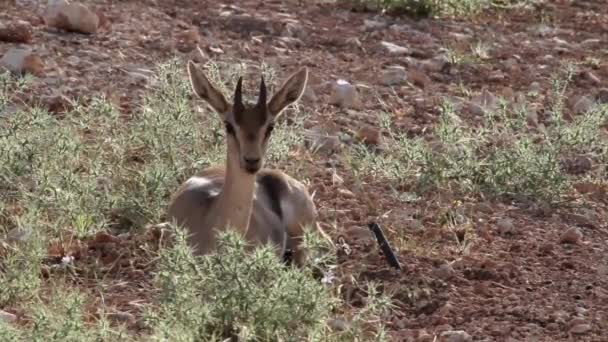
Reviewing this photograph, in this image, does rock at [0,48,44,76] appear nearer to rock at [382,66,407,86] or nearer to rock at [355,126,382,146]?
rock at [355,126,382,146]

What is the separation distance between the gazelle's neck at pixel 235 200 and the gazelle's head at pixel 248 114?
88 mm

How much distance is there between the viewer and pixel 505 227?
866 centimetres

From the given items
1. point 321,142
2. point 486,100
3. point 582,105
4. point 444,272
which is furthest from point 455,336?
point 582,105

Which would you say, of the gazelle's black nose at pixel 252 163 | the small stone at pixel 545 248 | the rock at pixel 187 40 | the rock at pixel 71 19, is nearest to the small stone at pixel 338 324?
the gazelle's black nose at pixel 252 163

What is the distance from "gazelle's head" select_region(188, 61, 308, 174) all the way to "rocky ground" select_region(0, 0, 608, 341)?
2.40ft

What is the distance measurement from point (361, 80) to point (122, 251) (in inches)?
162

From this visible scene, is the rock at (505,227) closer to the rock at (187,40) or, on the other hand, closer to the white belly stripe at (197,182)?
the white belly stripe at (197,182)

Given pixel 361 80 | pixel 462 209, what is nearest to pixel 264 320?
pixel 462 209

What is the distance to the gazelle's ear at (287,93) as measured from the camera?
803 centimetres

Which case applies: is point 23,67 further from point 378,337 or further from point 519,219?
point 378,337

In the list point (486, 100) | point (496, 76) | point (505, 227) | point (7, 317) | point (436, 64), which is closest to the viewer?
point (7, 317)

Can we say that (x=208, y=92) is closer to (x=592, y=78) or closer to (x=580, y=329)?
(x=580, y=329)

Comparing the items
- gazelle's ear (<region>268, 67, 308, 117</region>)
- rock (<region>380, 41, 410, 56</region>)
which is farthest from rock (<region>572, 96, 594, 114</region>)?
gazelle's ear (<region>268, 67, 308, 117</region>)

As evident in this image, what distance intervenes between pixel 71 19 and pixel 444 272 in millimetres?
4897
